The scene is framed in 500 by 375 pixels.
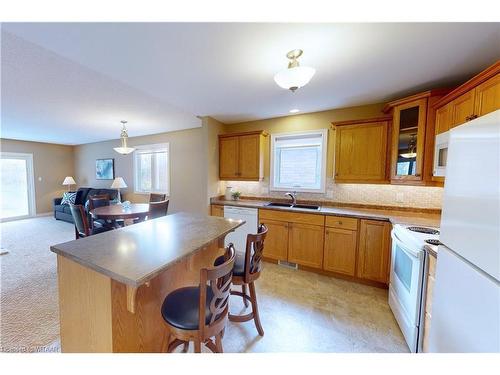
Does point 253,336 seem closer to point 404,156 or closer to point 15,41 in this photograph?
point 404,156

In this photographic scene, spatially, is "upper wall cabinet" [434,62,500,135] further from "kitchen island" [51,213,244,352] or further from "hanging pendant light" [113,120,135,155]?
"hanging pendant light" [113,120,135,155]

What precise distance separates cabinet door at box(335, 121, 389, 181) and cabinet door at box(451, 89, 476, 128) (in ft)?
2.32

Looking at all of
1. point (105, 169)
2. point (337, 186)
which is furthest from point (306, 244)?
point (105, 169)

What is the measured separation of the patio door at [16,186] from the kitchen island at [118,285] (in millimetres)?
7058

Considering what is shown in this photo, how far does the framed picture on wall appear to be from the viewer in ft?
18.9

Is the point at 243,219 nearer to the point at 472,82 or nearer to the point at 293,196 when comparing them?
the point at 293,196

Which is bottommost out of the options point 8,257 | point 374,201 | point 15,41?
point 8,257

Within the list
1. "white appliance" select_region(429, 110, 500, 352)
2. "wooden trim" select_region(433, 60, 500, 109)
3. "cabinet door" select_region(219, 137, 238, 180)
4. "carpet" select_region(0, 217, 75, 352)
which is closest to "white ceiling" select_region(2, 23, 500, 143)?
"wooden trim" select_region(433, 60, 500, 109)

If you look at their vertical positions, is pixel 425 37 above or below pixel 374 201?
above

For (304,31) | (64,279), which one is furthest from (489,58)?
(64,279)

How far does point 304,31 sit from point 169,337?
7.91ft

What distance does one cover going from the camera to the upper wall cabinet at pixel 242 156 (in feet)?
11.0
